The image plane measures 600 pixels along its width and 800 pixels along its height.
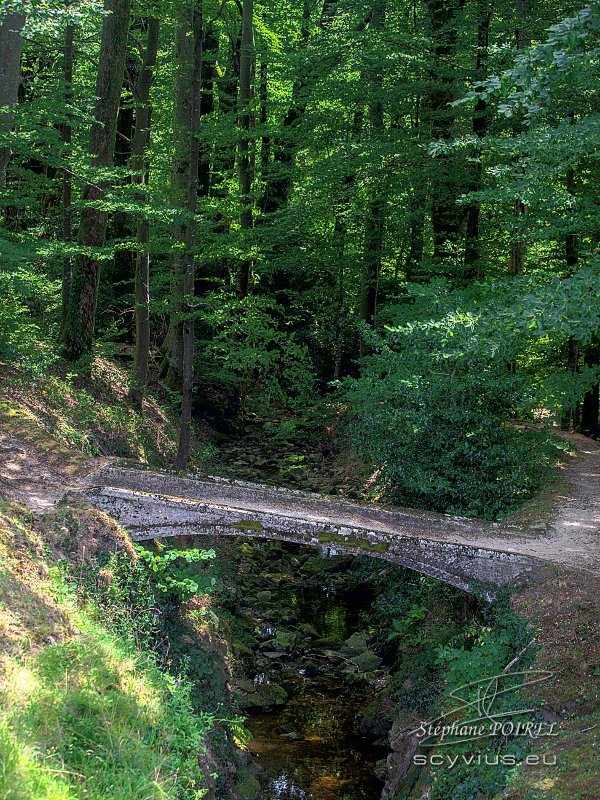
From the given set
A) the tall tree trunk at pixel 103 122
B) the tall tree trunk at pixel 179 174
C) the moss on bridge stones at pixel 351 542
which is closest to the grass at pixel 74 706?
the moss on bridge stones at pixel 351 542

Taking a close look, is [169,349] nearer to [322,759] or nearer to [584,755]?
[322,759]

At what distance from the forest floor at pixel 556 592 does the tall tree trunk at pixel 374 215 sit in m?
8.33

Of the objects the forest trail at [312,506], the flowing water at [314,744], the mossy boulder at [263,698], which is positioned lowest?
the flowing water at [314,744]

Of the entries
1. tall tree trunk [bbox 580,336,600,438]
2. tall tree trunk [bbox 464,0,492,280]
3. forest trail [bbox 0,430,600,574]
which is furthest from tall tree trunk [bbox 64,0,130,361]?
tall tree trunk [bbox 580,336,600,438]

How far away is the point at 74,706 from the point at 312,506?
468 cm

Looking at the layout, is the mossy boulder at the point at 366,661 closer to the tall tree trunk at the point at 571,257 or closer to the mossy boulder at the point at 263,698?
the mossy boulder at the point at 263,698

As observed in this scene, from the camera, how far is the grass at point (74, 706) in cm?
462

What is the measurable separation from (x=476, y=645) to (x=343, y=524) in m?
1.98

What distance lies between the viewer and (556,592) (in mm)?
7762

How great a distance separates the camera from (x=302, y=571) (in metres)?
13.7

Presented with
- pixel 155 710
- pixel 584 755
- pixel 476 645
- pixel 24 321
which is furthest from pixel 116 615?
pixel 24 321

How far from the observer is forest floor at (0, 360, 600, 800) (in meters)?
5.68
